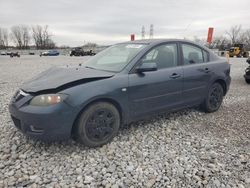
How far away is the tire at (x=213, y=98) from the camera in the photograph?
444 centimetres

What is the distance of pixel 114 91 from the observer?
9.92 ft

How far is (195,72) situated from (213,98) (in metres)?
0.93

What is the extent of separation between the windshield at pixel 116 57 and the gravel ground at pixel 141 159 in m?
1.13

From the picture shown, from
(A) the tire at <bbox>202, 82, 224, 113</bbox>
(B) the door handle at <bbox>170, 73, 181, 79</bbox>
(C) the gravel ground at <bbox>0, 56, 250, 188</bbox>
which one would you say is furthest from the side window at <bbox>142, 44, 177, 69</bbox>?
(A) the tire at <bbox>202, 82, 224, 113</bbox>

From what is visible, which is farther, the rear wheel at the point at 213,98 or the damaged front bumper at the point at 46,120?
the rear wheel at the point at 213,98

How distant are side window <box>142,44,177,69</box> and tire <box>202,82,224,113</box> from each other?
48.4 inches

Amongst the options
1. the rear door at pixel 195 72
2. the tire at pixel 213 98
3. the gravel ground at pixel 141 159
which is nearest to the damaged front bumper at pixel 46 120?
the gravel ground at pixel 141 159

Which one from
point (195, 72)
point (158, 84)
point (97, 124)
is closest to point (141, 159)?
point (97, 124)

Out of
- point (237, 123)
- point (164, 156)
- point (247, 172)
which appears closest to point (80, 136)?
point (164, 156)

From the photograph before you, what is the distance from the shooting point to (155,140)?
3354 mm

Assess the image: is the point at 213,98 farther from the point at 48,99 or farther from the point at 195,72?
the point at 48,99

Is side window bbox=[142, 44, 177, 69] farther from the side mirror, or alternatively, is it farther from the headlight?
the headlight

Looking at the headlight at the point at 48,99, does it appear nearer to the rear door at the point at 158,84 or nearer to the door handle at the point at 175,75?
the rear door at the point at 158,84

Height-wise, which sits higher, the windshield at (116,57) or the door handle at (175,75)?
the windshield at (116,57)
